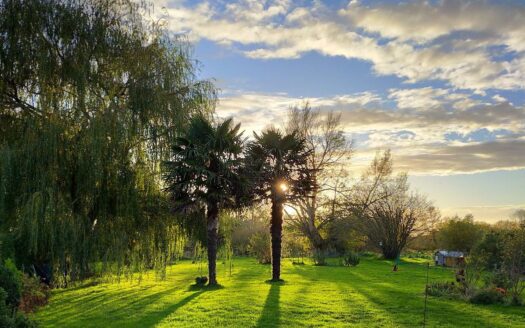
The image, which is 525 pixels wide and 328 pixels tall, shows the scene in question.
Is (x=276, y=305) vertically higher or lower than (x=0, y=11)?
lower

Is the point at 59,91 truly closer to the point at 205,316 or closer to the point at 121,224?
the point at 121,224

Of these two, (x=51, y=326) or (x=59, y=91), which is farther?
(x=59, y=91)

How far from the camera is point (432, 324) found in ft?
40.0

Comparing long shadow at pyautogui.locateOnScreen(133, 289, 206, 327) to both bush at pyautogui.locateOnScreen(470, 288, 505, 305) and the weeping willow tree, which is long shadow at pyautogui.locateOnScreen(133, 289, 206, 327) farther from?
bush at pyautogui.locateOnScreen(470, 288, 505, 305)

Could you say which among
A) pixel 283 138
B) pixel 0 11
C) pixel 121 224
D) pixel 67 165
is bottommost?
pixel 121 224

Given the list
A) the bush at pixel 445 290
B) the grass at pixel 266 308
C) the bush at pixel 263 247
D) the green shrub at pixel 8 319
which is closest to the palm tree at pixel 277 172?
the grass at pixel 266 308

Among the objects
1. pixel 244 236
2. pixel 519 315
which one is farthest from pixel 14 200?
pixel 244 236

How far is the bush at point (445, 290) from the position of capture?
57.3 feet

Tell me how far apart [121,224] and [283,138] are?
9111 millimetres

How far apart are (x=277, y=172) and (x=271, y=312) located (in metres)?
9.56

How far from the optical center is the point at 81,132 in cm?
1545

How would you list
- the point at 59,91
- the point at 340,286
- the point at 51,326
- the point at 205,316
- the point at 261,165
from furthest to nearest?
the point at 261,165
the point at 340,286
the point at 59,91
the point at 205,316
the point at 51,326

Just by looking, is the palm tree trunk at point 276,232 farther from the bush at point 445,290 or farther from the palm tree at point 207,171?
the bush at point 445,290

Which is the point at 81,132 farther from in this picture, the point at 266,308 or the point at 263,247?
the point at 263,247
